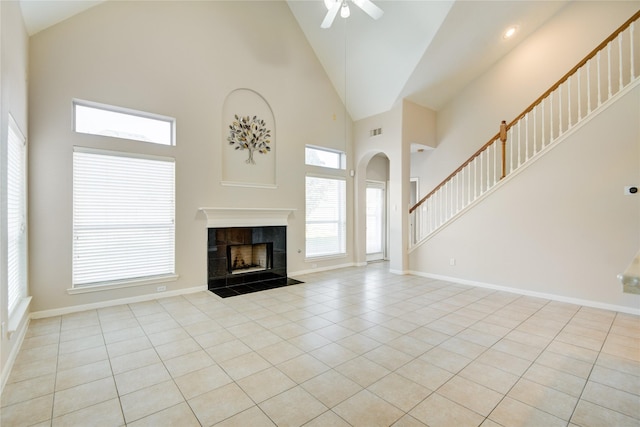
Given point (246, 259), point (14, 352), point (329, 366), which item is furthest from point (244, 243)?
point (329, 366)

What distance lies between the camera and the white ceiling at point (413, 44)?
4930 mm

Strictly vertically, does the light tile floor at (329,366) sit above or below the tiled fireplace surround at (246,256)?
below

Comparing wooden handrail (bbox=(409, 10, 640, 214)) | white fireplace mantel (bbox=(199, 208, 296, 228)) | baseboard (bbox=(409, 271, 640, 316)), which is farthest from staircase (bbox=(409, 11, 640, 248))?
white fireplace mantel (bbox=(199, 208, 296, 228))

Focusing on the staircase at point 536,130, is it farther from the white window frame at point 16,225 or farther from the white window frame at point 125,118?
the white window frame at point 16,225

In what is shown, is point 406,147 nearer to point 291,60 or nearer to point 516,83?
point 516,83

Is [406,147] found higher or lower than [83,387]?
higher

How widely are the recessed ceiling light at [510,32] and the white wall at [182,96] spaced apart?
3.43m

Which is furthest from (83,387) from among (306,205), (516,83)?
(516,83)

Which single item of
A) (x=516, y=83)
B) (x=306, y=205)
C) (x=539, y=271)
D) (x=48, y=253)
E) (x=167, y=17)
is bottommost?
(x=539, y=271)

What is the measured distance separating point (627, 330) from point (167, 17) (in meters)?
7.40

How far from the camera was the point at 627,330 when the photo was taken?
3365 millimetres

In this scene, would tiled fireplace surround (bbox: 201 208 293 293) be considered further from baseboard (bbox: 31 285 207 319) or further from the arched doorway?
the arched doorway

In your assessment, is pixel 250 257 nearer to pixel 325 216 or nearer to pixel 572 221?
pixel 325 216

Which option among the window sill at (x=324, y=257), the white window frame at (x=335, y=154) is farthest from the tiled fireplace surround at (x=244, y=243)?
the white window frame at (x=335, y=154)
